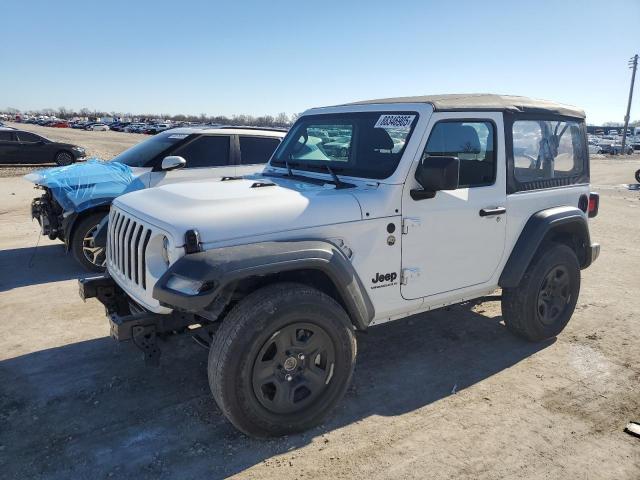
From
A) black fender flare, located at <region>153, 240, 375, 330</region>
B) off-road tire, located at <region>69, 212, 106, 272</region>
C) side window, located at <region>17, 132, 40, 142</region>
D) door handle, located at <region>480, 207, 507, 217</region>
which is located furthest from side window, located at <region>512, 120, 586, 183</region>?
side window, located at <region>17, 132, 40, 142</region>

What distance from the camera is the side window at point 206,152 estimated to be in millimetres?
7102

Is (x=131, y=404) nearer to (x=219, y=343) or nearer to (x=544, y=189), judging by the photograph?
(x=219, y=343)

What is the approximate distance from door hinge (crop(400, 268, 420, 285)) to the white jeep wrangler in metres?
0.01

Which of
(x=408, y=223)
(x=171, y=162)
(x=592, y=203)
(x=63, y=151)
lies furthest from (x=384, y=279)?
(x=63, y=151)

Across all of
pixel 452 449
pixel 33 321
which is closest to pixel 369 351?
pixel 452 449

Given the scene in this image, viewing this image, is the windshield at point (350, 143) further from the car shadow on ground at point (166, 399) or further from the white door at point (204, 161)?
the white door at point (204, 161)

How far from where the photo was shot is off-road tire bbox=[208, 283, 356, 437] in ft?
9.36

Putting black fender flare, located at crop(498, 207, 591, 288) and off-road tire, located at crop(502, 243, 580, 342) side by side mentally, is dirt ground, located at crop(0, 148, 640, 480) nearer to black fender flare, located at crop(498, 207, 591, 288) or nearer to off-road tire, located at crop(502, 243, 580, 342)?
off-road tire, located at crop(502, 243, 580, 342)

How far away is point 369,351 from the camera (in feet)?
14.5

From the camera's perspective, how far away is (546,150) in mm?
4492

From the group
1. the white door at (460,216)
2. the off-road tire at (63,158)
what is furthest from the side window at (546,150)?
the off-road tire at (63,158)

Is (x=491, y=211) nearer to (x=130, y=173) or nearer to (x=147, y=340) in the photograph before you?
(x=147, y=340)

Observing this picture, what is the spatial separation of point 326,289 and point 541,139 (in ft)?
8.14

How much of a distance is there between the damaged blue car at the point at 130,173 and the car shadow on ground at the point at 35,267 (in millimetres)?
358
